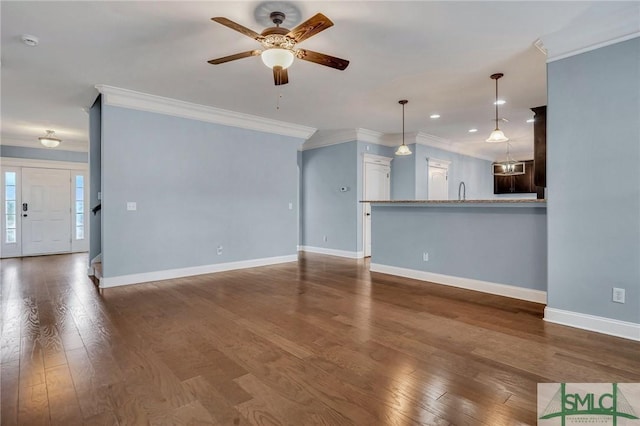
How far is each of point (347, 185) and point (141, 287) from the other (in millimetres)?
4314

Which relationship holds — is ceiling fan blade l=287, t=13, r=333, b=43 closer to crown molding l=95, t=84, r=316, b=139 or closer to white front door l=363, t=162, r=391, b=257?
crown molding l=95, t=84, r=316, b=139

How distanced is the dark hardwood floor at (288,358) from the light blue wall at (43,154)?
16.2 feet

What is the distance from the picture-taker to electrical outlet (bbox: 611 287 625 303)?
9.18 ft

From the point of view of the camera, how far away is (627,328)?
2.77m

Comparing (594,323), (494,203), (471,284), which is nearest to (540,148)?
(494,203)

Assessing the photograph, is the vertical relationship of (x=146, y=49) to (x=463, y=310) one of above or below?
above

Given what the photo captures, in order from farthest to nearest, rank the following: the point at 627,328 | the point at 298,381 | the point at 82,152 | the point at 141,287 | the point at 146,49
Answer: the point at 82,152 → the point at 141,287 → the point at 146,49 → the point at 627,328 → the point at 298,381

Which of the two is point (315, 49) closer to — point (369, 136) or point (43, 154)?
point (369, 136)

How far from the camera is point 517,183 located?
1088cm

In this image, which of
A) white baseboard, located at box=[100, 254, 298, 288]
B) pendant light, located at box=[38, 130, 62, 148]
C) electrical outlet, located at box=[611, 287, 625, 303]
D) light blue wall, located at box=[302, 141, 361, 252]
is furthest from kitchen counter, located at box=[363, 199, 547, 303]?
pendant light, located at box=[38, 130, 62, 148]

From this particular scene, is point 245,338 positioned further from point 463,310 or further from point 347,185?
point 347,185

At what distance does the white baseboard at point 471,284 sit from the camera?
3.80m

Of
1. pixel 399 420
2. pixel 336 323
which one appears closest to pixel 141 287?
pixel 336 323

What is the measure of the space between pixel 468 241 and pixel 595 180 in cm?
168
